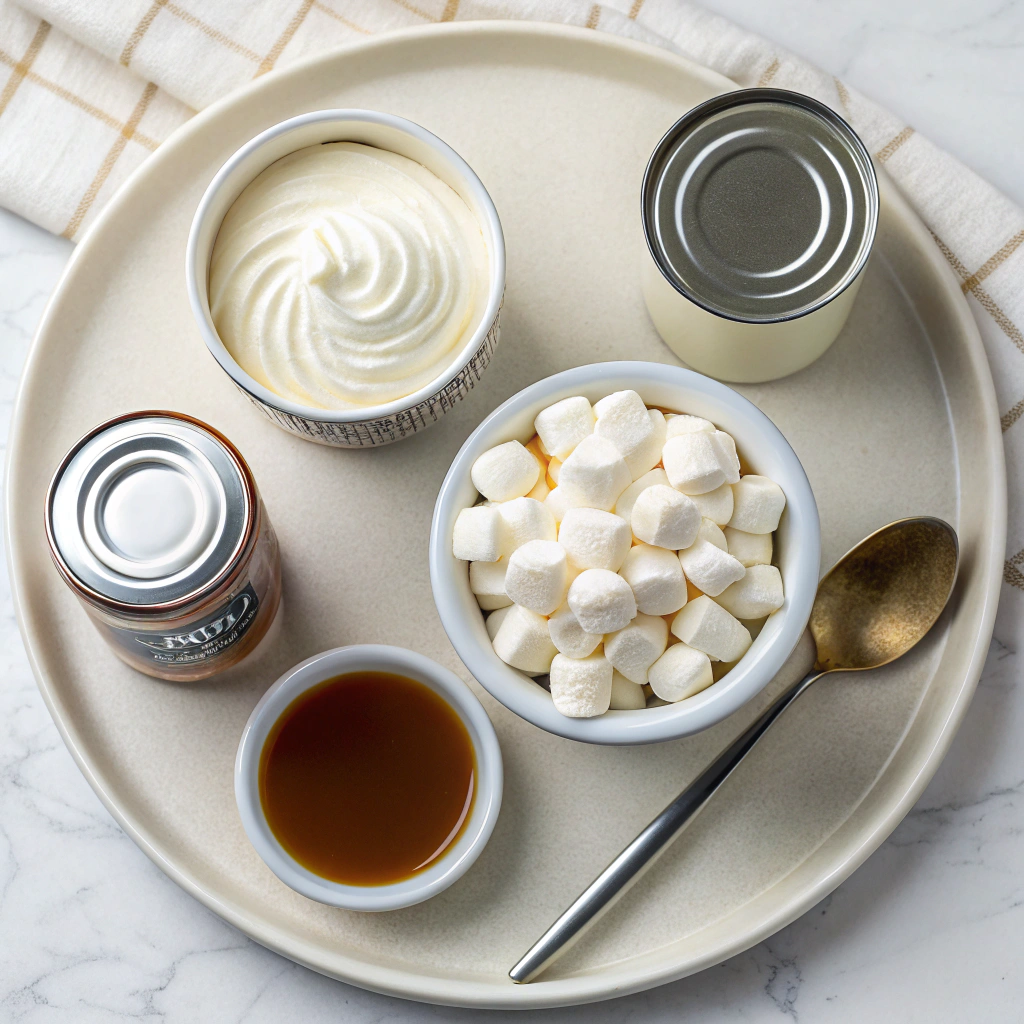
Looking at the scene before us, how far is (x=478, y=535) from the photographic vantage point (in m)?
1.07

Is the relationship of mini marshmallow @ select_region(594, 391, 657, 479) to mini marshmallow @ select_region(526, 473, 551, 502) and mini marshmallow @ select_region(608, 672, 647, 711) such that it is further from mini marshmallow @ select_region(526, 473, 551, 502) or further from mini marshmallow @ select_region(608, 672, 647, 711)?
mini marshmallow @ select_region(608, 672, 647, 711)

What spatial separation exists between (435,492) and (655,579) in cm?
40

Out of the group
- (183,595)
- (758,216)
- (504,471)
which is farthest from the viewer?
(758,216)

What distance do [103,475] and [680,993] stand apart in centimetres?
108

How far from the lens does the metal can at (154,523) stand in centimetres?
99

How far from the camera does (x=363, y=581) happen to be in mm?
1318

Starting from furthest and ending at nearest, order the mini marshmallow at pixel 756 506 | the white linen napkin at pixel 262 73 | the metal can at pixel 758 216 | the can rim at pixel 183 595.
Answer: the white linen napkin at pixel 262 73 < the metal can at pixel 758 216 < the mini marshmallow at pixel 756 506 < the can rim at pixel 183 595

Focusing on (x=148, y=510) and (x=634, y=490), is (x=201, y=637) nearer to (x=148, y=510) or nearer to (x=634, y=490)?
(x=148, y=510)

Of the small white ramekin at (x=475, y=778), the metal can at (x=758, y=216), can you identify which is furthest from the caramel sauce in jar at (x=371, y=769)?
the metal can at (x=758, y=216)

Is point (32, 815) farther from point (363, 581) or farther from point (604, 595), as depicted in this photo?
point (604, 595)

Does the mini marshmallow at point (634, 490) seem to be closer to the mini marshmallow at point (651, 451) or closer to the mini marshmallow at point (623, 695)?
the mini marshmallow at point (651, 451)

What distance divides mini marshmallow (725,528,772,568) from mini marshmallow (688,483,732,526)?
37 mm

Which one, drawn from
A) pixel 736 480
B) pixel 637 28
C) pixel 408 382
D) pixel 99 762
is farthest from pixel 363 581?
pixel 637 28

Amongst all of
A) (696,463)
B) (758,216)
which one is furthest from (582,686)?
(758,216)
